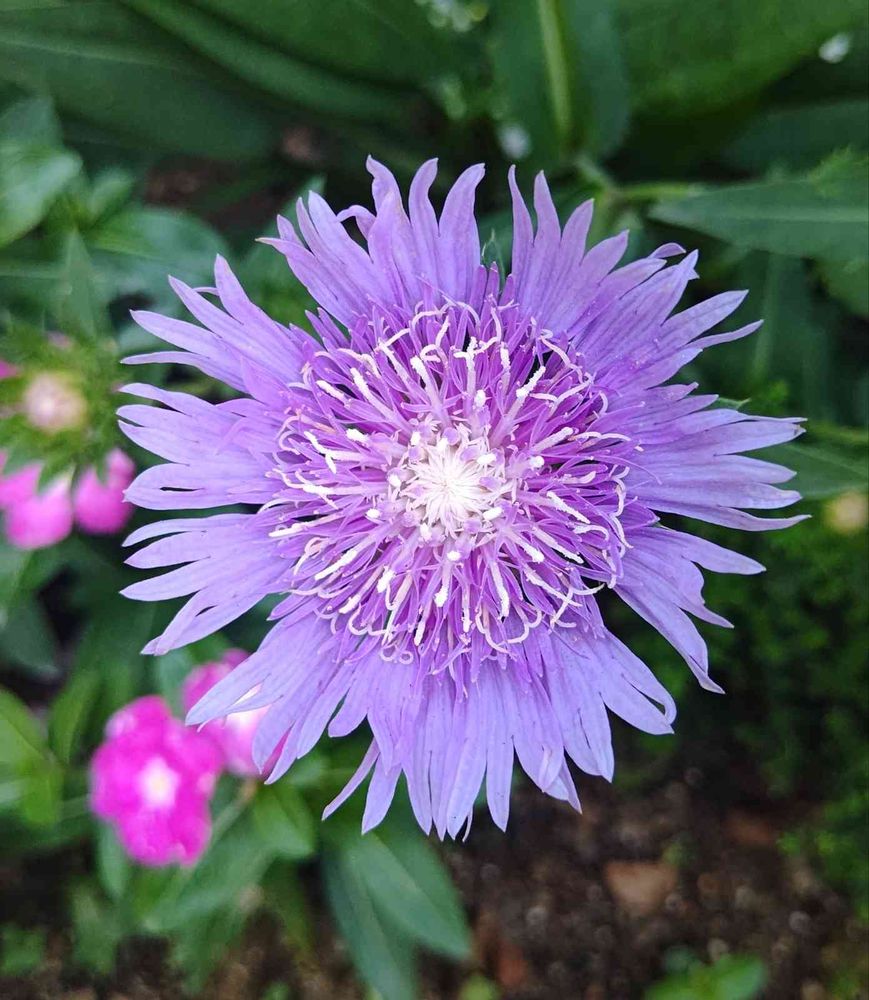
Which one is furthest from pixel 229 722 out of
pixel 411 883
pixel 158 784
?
pixel 411 883

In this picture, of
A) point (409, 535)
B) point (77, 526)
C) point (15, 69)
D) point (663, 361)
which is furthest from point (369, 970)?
point (15, 69)

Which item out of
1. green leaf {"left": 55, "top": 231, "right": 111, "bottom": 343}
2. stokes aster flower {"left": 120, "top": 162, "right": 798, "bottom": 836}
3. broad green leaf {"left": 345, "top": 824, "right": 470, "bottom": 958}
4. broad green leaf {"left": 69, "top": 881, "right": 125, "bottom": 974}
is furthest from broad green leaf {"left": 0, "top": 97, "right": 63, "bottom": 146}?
broad green leaf {"left": 69, "top": 881, "right": 125, "bottom": 974}

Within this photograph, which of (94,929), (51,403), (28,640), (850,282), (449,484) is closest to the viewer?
(449,484)

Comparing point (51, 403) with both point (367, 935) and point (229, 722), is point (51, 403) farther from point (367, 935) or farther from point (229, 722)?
point (367, 935)

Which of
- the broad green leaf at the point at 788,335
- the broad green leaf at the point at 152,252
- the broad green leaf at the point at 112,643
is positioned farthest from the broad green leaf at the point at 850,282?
the broad green leaf at the point at 112,643

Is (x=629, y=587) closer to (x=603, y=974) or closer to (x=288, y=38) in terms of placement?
(x=288, y=38)

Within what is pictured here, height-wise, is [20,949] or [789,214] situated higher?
[789,214]
